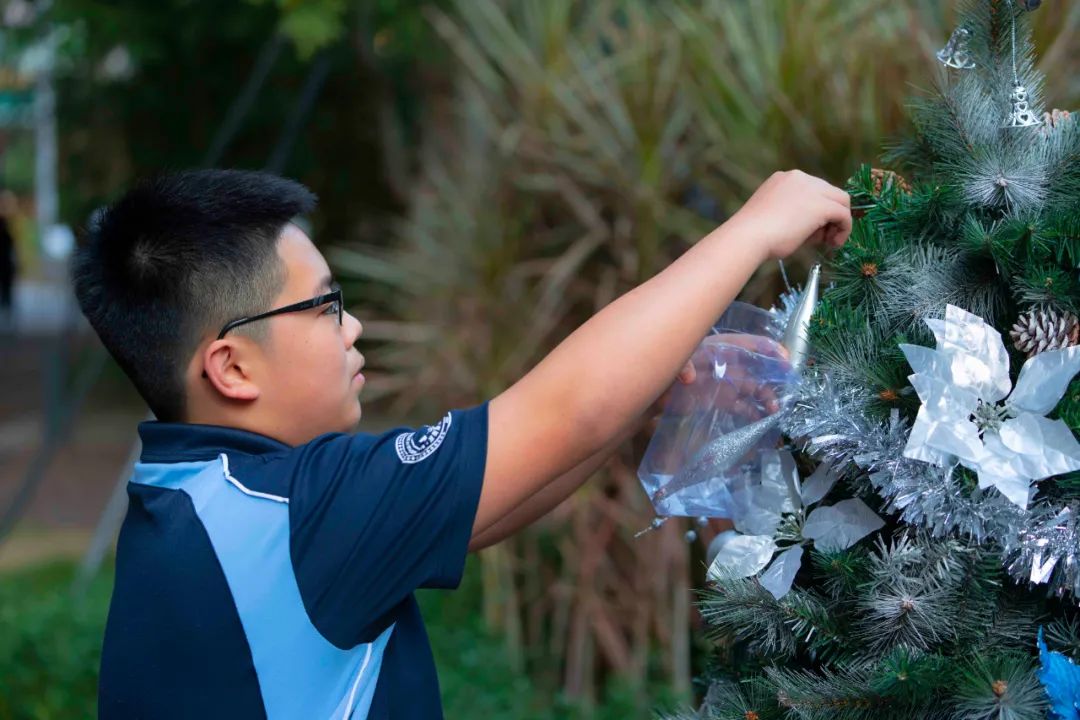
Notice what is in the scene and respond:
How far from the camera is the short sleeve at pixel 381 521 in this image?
142 centimetres

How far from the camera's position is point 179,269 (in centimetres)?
158

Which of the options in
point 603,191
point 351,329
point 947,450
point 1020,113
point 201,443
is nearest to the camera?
point 947,450

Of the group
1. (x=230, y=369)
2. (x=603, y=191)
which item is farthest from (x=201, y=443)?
(x=603, y=191)

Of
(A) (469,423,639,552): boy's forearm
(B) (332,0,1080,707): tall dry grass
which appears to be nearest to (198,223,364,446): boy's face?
(A) (469,423,639,552): boy's forearm

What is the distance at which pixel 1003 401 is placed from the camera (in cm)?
136

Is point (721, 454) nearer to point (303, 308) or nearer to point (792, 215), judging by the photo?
point (792, 215)

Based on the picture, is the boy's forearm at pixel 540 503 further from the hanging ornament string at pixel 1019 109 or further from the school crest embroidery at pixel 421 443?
the hanging ornament string at pixel 1019 109

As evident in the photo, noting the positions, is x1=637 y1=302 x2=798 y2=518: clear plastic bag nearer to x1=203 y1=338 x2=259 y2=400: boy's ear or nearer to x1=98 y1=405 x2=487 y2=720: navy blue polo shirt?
x1=98 y1=405 x2=487 y2=720: navy blue polo shirt

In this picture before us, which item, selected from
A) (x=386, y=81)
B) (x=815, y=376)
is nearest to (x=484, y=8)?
(x=815, y=376)

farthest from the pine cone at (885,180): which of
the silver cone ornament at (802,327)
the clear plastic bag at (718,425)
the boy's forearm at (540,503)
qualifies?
the boy's forearm at (540,503)

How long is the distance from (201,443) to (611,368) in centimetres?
55

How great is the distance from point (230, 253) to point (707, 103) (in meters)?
2.40

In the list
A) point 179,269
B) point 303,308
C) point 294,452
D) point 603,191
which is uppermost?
point 179,269

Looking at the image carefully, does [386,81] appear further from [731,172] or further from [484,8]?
[731,172]
